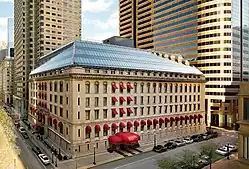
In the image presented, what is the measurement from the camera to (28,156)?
57031mm

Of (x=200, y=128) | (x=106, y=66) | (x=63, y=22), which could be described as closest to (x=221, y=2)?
(x=200, y=128)

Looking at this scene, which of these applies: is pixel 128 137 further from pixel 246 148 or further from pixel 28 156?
pixel 246 148

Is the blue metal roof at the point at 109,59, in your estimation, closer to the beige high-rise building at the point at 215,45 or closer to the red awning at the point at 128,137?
the red awning at the point at 128,137

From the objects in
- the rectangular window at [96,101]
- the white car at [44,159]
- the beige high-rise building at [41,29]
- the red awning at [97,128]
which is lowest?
the white car at [44,159]

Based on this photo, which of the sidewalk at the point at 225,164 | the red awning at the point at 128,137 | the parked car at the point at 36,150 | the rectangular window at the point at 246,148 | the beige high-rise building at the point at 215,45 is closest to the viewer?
the rectangular window at the point at 246,148

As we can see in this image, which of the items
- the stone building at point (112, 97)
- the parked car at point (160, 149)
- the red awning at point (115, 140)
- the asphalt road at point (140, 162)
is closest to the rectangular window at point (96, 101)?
the stone building at point (112, 97)

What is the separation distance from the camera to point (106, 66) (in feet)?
201

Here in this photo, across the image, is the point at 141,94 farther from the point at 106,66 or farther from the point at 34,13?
the point at 34,13

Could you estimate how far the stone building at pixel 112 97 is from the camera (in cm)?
5638

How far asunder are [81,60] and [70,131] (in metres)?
16.9

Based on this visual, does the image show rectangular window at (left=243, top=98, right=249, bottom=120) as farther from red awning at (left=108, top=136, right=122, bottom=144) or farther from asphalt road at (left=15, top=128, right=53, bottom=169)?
asphalt road at (left=15, top=128, right=53, bottom=169)

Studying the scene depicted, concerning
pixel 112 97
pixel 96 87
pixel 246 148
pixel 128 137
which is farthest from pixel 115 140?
pixel 246 148

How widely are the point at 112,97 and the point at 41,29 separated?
79.6m

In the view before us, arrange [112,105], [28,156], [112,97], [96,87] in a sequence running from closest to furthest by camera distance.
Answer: [28,156] < [96,87] < [112,97] < [112,105]
